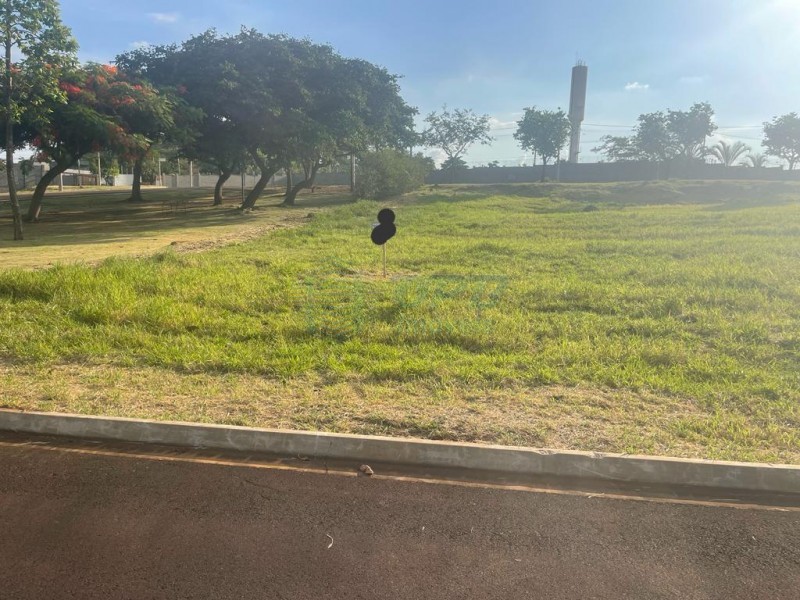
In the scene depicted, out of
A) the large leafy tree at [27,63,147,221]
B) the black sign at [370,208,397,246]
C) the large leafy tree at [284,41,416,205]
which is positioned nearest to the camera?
the black sign at [370,208,397,246]

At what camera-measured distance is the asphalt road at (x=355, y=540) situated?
267 centimetres

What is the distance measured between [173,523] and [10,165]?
1678 centimetres

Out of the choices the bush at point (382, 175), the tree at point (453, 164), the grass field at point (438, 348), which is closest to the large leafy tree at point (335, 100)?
the bush at point (382, 175)

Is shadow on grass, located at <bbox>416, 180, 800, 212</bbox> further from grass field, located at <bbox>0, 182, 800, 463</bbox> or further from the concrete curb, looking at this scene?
the concrete curb

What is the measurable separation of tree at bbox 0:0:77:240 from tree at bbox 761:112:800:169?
6158 centimetres

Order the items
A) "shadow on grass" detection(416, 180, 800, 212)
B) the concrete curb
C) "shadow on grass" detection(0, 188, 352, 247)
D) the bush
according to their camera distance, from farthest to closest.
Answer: "shadow on grass" detection(416, 180, 800, 212)
the bush
"shadow on grass" detection(0, 188, 352, 247)
the concrete curb

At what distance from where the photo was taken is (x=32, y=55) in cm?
1427

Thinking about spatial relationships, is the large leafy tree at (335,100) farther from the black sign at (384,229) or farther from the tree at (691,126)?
the tree at (691,126)

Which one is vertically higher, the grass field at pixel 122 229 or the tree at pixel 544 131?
the tree at pixel 544 131

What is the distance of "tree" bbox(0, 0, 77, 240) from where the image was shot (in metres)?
13.7


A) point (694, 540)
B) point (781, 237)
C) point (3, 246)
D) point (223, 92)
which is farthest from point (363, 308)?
point (223, 92)

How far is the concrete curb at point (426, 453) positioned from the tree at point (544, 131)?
60794 millimetres

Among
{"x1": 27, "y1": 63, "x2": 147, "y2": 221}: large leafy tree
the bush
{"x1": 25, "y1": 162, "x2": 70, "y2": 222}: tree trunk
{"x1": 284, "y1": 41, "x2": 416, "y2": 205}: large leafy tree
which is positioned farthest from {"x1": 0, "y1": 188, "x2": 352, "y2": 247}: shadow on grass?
{"x1": 284, "y1": 41, "x2": 416, "y2": 205}: large leafy tree

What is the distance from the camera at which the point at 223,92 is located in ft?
Result: 77.8
